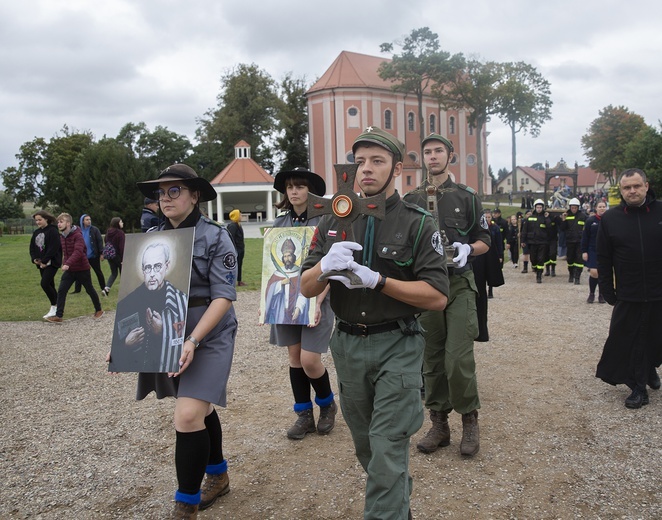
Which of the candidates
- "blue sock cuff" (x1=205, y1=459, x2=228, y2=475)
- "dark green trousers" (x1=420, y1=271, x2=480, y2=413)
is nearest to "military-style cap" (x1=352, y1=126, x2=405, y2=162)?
"dark green trousers" (x1=420, y1=271, x2=480, y2=413)

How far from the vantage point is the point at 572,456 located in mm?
4555

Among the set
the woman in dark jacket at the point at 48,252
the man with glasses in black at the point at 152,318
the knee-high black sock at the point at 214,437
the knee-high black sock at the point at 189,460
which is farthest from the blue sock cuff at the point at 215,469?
the woman in dark jacket at the point at 48,252

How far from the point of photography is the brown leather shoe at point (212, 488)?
3.90m

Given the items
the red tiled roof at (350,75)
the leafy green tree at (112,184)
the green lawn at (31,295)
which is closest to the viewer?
the green lawn at (31,295)

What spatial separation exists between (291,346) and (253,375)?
2.42 m

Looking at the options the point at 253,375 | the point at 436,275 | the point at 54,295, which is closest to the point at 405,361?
the point at 436,275

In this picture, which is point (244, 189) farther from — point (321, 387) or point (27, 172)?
point (321, 387)

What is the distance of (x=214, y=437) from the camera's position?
393 centimetres

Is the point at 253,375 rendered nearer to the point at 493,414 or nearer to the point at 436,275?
the point at 493,414

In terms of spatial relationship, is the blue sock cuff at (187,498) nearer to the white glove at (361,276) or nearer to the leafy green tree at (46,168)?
the white glove at (361,276)

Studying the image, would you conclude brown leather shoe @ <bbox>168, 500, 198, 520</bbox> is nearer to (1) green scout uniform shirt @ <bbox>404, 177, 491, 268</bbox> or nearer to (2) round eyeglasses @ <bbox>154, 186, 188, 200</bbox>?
(2) round eyeglasses @ <bbox>154, 186, 188, 200</bbox>

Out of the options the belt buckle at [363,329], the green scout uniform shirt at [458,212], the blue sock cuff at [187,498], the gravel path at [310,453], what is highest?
the green scout uniform shirt at [458,212]

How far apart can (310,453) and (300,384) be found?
2.11 ft

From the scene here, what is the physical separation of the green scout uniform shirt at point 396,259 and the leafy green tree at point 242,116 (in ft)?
223
